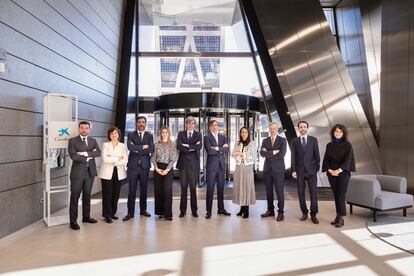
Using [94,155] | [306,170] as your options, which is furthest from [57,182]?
[306,170]

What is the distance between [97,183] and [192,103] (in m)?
2.83

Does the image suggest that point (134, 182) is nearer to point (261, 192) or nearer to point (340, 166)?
point (340, 166)

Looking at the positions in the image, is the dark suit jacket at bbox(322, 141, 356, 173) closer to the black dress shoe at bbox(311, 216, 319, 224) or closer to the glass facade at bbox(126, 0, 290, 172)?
the black dress shoe at bbox(311, 216, 319, 224)

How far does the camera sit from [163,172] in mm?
4922

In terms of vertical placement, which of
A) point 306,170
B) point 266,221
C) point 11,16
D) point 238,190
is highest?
point 11,16

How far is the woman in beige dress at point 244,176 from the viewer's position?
4984 millimetres

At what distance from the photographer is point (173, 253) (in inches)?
135

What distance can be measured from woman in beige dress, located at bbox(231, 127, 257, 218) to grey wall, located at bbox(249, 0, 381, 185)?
3435 mm

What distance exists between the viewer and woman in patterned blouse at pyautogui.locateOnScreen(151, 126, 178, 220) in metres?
4.92

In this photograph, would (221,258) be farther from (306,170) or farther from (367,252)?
(306,170)

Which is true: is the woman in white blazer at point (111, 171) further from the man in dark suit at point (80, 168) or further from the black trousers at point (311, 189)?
the black trousers at point (311, 189)

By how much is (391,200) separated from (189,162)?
9.96ft

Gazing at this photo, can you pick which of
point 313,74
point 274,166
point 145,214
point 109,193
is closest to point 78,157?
point 109,193

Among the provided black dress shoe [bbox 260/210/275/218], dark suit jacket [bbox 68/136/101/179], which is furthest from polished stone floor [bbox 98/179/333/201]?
dark suit jacket [bbox 68/136/101/179]
